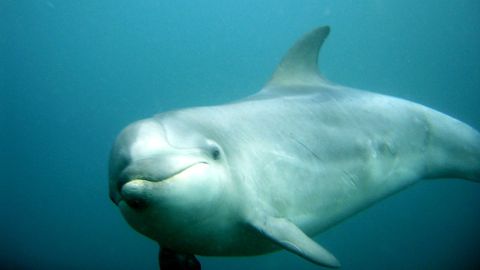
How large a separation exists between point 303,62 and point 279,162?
7.68ft

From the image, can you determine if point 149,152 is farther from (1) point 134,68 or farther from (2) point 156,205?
(1) point 134,68

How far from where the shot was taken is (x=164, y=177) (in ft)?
9.51

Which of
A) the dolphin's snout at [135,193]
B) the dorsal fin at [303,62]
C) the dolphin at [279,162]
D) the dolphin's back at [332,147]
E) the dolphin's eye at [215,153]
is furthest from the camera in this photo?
the dorsal fin at [303,62]

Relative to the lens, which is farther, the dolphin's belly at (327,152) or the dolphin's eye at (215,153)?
the dolphin's belly at (327,152)

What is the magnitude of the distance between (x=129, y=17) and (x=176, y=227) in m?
44.5

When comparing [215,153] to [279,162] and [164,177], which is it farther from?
[279,162]

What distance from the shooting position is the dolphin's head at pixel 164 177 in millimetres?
2902

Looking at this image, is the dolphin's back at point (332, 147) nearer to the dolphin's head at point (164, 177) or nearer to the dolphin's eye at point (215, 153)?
the dolphin's eye at point (215, 153)

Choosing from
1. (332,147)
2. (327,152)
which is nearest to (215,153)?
(327,152)

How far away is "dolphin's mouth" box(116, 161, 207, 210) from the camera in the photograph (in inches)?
112

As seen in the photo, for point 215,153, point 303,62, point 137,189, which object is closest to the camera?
point 137,189

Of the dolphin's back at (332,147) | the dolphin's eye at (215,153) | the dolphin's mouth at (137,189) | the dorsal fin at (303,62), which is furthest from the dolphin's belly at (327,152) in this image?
the dolphin's mouth at (137,189)

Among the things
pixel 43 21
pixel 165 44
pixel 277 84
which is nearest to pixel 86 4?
pixel 43 21

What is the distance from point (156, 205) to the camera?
2.97 m
